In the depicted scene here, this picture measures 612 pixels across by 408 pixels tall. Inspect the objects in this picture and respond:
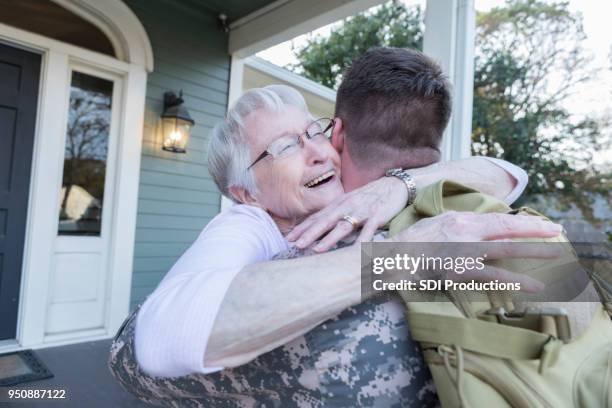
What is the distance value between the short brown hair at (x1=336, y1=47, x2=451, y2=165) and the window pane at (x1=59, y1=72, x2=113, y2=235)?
9.88ft

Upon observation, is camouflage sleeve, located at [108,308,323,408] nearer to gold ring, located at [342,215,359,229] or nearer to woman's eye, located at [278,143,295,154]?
gold ring, located at [342,215,359,229]

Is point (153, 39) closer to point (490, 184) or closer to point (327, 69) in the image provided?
point (490, 184)

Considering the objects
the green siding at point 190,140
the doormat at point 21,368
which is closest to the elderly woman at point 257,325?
the doormat at point 21,368

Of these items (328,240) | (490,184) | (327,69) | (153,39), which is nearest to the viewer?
(328,240)

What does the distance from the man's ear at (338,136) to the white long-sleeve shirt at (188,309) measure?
1.52 ft

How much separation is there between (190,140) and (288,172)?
3156 millimetres

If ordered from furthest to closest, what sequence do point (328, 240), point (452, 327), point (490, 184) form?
point (490, 184)
point (328, 240)
point (452, 327)

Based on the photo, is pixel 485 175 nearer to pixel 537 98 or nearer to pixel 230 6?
pixel 230 6

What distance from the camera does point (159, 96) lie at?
12.2ft

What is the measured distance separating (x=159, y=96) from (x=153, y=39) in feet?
1.65

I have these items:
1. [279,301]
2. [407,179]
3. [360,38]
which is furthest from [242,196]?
[360,38]

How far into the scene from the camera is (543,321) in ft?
1.94

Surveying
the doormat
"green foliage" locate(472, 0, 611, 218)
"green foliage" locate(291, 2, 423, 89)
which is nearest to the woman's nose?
the doormat

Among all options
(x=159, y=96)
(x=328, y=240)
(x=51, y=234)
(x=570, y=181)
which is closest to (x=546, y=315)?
(x=328, y=240)
